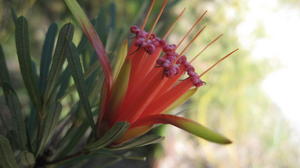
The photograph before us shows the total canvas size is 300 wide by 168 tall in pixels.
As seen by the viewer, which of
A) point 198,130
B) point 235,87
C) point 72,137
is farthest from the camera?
point 235,87

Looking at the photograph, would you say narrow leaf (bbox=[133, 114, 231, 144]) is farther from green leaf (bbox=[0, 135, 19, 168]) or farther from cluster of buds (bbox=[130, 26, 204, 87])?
green leaf (bbox=[0, 135, 19, 168])

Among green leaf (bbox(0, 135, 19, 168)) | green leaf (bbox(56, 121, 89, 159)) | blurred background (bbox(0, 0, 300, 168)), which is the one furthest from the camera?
blurred background (bbox(0, 0, 300, 168))

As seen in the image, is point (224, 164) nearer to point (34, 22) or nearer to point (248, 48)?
point (248, 48)

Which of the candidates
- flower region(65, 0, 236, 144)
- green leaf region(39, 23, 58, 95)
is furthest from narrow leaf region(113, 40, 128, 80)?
green leaf region(39, 23, 58, 95)

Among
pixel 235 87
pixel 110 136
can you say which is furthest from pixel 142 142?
pixel 235 87

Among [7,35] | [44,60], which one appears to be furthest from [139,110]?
[7,35]

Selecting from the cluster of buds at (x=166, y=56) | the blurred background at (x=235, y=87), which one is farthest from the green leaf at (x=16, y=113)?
the blurred background at (x=235, y=87)

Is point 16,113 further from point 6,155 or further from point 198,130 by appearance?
point 198,130

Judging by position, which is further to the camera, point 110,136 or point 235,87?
point 235,87
